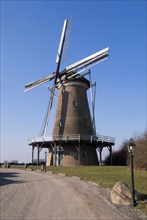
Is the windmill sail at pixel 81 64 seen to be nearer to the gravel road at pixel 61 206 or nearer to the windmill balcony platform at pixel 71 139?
the windmill balcony platform at pixel 71 139

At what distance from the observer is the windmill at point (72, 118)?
40.0 metres

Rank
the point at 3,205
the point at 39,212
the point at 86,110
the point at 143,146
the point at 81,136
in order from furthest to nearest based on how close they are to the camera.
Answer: the point at 86,110 → the point at 81,136 → the point at 143,146 → the point at 3,205 → the point at 39,212

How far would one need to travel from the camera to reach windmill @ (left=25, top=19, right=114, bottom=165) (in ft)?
131

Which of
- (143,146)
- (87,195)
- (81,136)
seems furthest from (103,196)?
(81,136)

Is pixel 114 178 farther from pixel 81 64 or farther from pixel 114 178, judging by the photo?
pixel 81 64

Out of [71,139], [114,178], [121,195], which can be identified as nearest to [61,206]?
[121,195]

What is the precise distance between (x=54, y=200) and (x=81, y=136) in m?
26.6

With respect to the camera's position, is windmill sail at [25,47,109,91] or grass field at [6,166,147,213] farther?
windmill sail at [25,47,109,91]

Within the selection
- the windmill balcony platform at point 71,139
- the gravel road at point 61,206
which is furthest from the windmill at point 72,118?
the gravel road at point 61,206

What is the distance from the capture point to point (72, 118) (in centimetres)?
4100

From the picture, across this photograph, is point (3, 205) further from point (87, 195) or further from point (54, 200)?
point (87, 195)

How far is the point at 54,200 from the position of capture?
521 inches

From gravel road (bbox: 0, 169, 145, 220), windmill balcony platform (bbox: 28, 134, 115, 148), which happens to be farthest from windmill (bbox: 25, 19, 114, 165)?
gravel road (bbox: 0, 169, 145, 220)

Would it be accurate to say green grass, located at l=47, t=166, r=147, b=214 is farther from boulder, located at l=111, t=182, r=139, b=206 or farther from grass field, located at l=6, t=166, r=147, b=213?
boulder, located at l=111, t=182, r=139, b=206
